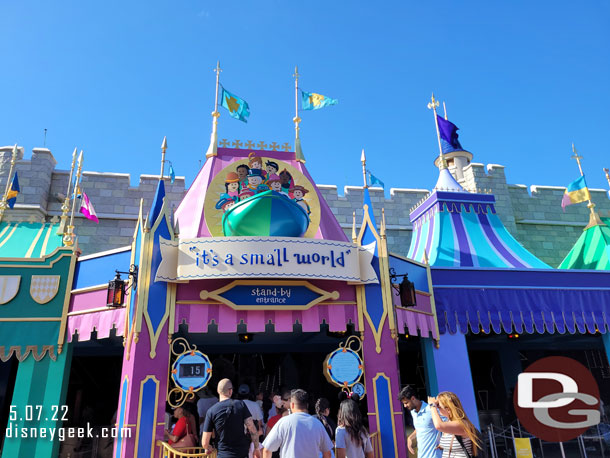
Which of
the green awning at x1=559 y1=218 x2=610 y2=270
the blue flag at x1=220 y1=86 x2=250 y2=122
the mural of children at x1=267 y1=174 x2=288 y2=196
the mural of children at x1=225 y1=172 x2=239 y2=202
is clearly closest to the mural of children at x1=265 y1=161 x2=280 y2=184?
the mural of children at x1=267 y1=174 x2=288 y2=196

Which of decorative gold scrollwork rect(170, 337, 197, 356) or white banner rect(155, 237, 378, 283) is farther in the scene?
white banner rect(155, 237, 378, 283)

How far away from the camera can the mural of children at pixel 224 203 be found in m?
10.9

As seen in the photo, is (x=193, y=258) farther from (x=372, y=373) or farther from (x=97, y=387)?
(x=97, y=387)

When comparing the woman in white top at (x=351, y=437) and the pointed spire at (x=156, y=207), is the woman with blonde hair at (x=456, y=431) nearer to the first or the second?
the woman in white top at (x=351, y=437)

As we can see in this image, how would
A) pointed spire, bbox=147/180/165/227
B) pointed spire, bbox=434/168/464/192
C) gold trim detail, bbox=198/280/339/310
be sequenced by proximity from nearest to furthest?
gold trim detail, bbox=198/280/339/310 → pointed spire, bbox=147/180/165/227 → pointed spire, bbox=434/168/464/192

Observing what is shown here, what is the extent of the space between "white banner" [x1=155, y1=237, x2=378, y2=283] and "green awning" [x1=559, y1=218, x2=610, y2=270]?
9023 millimetres

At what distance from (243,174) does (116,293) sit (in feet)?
13.5

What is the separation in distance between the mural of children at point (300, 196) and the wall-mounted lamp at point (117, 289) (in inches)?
164

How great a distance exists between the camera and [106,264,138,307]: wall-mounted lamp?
29.4 feet

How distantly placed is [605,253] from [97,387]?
15759mm

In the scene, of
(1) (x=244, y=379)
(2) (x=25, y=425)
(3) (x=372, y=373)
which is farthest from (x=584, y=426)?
(2) (x=25, y=425)

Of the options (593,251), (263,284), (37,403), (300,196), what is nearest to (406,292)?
(263,284)

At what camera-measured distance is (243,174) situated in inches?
448

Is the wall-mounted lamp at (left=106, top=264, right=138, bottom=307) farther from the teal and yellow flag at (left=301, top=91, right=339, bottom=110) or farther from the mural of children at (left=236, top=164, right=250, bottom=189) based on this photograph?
the teal and yellow flag at (left=301, top=91, right=339, bottom=110)
